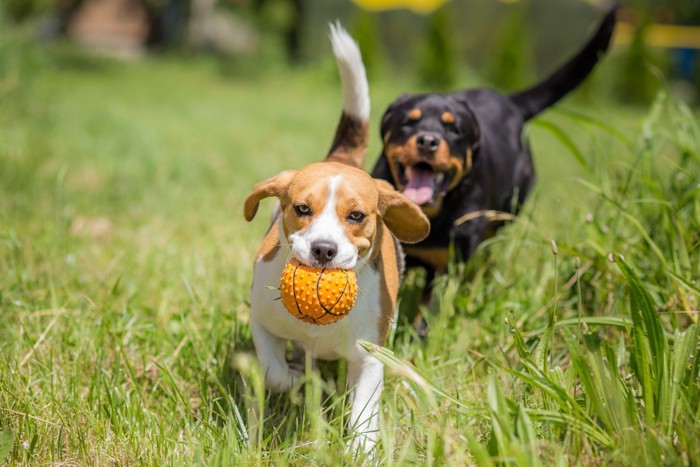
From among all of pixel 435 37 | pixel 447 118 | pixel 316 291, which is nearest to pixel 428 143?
pixel 447 118

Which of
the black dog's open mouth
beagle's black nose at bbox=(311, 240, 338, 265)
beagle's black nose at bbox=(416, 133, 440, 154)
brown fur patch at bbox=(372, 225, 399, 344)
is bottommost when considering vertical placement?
brown fur patch at bbox=(372, 225, 399, 344)

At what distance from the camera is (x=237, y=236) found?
4.40 meters

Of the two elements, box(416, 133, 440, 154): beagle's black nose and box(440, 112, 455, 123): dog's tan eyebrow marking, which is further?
box(440, 112, 455, 123): dog's tan eyebrow marking

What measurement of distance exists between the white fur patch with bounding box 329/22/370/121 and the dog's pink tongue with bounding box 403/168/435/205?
41cm

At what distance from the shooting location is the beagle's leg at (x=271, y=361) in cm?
240

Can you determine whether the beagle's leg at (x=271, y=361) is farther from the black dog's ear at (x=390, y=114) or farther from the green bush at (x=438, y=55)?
the green bush at (x=438, y=55)

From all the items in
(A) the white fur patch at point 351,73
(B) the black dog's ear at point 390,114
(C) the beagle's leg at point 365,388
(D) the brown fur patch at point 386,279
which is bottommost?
(C) the beagle's leg at point 365,388

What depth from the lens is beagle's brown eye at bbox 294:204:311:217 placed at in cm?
213

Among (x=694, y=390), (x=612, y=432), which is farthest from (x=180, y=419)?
(x=694, y=390)

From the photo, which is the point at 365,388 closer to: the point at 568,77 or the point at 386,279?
the point at 386,279

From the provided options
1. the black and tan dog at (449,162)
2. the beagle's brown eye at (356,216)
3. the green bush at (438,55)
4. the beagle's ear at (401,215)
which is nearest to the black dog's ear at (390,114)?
the black and tan dog at (449,162)

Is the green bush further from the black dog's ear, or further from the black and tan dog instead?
the black dog's ear

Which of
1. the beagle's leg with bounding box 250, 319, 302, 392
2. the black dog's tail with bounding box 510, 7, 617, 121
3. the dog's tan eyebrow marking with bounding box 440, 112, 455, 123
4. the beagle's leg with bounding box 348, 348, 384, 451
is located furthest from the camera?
the black dog's tail with bounding box 510, 7, 617, 121

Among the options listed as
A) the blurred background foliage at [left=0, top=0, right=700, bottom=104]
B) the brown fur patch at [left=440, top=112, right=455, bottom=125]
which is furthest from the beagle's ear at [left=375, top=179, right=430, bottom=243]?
the blurred background foliage at [left=0, top=0, right=700, bottom=104]
